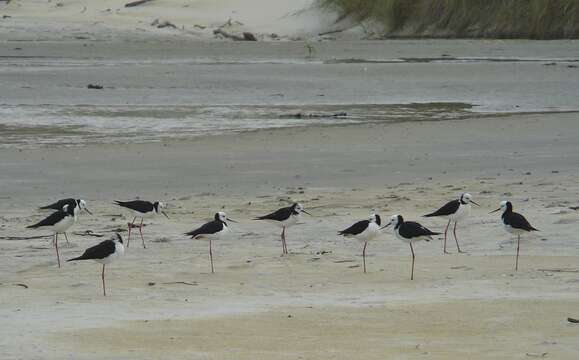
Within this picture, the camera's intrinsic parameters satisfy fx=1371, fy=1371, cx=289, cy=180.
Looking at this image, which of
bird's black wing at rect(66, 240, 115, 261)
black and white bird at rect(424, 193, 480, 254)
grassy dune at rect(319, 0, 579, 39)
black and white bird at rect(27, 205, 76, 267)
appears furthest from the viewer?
grassy dune at rect(319, 0, 579, 39)

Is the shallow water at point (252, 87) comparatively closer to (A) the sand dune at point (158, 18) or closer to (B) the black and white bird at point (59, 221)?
(A) the sand dune at point (158, 18)

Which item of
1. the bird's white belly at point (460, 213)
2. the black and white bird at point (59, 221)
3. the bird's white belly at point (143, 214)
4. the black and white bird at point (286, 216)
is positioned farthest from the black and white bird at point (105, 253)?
the bird's white belly at point (460, 213)

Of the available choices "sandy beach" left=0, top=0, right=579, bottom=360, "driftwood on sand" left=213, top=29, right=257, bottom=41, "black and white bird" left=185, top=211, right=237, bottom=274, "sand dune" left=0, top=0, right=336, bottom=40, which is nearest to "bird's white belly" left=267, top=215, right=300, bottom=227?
"sandy beach" left=0, top=0, right=579, bottom=360

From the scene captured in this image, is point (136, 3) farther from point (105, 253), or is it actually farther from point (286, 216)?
point (105, 253)

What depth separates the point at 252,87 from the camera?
28.6 m

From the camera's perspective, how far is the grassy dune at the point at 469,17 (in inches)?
1864

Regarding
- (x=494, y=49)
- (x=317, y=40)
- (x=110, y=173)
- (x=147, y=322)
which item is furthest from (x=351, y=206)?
(x=317, y=40)

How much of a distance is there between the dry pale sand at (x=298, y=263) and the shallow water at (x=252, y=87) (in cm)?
343

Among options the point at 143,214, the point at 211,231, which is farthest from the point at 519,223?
the point at 143,214

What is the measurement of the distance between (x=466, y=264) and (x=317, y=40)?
38.5 metres

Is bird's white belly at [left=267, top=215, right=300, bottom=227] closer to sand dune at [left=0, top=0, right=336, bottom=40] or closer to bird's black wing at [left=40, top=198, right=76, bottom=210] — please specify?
bird's black wing at [left=40, top=198, right=76, bottom=210]

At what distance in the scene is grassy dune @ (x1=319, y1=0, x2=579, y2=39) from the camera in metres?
47.3

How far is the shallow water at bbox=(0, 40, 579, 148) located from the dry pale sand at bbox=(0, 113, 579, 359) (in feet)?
11.3

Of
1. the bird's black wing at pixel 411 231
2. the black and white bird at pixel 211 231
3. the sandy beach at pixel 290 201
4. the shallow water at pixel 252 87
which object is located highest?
the bird's black wing at pixel 411 231
